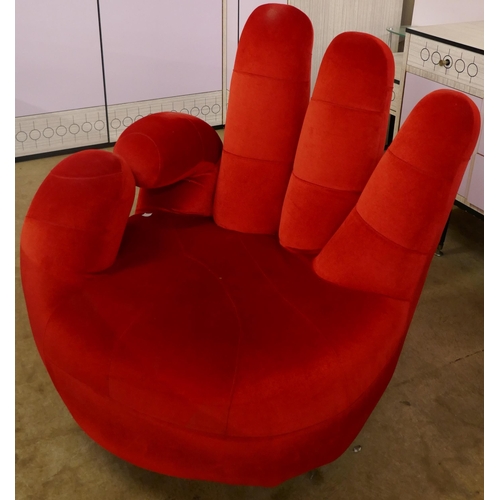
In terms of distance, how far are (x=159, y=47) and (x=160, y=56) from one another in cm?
4

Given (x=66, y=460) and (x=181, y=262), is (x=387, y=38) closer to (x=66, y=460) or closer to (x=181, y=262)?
(x=181, y=262)

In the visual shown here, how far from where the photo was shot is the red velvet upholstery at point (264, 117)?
138 centimetres

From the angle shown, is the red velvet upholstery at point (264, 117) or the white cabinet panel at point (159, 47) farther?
the white cabinet panel at point (159, 47)

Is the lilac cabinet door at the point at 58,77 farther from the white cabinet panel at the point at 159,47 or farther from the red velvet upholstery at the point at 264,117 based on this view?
the red velvet upholstery at the point at 264,117

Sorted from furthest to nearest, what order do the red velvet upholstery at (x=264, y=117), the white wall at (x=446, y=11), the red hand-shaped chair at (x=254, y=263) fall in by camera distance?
the white wall at (x=446, y=11) < the red velvet upholstery at (x=264, y=117) < the red hand-shaped chair at (x=254, y=263)

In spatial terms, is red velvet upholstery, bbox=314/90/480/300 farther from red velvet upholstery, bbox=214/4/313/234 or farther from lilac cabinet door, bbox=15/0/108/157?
lilac cabinet door, bbox=15/0/108/157

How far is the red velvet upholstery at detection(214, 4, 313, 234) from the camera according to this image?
1.38 meters

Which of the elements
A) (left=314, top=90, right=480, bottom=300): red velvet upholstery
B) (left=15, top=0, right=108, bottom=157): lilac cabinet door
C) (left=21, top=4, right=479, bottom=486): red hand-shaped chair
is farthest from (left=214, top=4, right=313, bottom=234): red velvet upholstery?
(left=15, top=0, right=108, bottom=157): lilac cabinet door

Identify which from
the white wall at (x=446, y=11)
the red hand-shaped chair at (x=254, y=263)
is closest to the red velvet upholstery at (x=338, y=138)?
the red hand-shaped chair at (x=254, y=263)

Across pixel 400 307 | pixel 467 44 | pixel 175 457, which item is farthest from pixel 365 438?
pixel 467 44

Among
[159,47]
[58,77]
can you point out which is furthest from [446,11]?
[58,77]

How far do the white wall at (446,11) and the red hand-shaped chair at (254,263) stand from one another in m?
1.41

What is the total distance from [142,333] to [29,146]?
6.67ft
